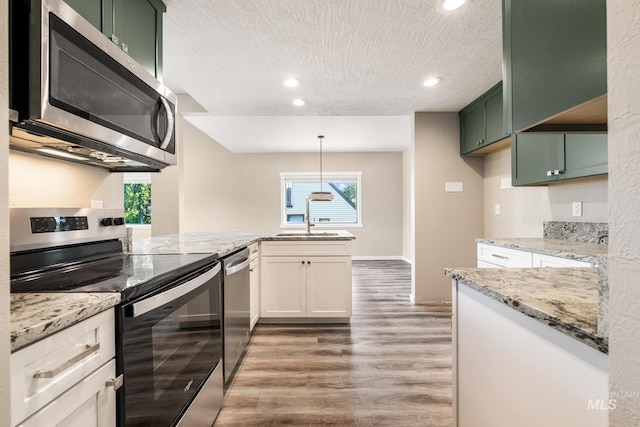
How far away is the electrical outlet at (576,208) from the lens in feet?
8.05

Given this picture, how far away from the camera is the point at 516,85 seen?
1011 millimetres

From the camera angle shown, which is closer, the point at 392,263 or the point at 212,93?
the point at 212,93

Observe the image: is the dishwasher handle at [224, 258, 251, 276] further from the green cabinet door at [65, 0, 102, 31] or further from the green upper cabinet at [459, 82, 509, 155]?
the green upper cabinet at [459, 82, 509, 155]

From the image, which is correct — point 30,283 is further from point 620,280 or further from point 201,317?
point 620,280

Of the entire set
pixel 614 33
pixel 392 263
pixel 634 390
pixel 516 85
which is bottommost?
pixel 392 263

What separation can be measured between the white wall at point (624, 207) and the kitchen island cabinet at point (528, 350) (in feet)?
0.20

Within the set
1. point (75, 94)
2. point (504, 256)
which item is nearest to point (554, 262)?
point (504, 256)

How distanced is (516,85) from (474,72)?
6.87ft

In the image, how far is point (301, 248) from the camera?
9.82 ft

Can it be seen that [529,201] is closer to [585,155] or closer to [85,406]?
[585,155]

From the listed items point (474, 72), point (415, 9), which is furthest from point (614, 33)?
point (474, 72)

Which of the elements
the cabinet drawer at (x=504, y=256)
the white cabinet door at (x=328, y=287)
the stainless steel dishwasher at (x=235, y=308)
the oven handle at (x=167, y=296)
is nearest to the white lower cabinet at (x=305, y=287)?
the white cabinet door at (x=328, y=287)

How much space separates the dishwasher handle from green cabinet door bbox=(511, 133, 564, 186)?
2.32 metres

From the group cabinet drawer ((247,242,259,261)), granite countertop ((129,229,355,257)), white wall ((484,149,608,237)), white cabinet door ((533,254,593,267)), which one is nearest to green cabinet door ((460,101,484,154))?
white wall ((484,149,608,237))
